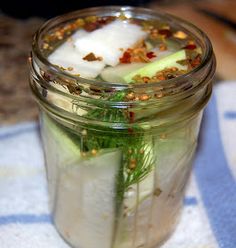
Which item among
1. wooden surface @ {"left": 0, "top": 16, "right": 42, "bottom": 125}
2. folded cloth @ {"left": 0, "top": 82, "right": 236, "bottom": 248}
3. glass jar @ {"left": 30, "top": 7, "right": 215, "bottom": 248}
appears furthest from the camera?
wooden surface @ {"left": 0, "top": 16, "right": 42, "bottom": 125}

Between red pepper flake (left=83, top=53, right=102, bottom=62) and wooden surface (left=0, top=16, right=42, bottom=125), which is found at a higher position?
red pepper flake (left=83, top=53, right=102, bottom=62)

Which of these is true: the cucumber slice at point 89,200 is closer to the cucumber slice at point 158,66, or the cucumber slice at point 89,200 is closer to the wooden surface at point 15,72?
the cucumber slice at point 158,66

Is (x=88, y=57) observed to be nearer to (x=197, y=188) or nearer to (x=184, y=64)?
(x=184, y=64)

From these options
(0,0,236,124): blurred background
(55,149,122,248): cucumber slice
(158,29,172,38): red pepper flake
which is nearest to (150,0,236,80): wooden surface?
(0,0,236,124): blurred background

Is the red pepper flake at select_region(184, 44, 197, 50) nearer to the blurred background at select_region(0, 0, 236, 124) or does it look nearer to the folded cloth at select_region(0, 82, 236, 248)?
the folded cloth at select_region(0, 82, 236, 248)

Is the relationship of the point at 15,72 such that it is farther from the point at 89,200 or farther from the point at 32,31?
the point at 89,200

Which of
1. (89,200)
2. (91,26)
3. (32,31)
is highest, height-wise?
(91,26)

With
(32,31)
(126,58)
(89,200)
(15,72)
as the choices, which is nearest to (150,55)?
(126,58)
